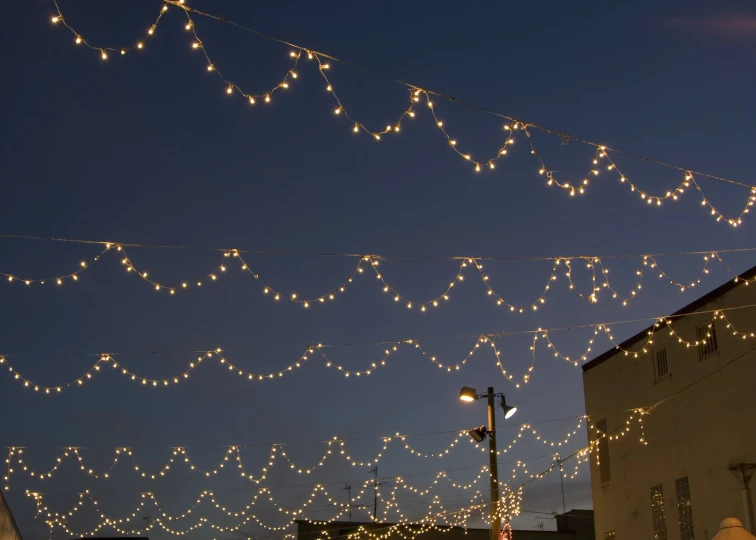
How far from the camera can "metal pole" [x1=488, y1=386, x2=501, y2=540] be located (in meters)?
11.8

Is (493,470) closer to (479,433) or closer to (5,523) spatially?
(479,433)

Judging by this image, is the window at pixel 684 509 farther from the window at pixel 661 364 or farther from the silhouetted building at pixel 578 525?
the silhouetted building at pixel 578 525

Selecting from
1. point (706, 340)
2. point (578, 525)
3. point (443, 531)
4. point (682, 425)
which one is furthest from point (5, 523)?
point (578, 525)

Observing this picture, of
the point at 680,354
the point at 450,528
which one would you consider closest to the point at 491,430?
the point at 680,354

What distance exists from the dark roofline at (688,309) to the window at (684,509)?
2.54 meters

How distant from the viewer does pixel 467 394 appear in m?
11.6

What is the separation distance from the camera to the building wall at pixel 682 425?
12.4 meters

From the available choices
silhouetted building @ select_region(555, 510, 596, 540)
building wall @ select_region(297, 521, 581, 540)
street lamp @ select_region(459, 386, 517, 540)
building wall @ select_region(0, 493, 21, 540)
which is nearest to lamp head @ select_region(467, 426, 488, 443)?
street lamp @ select_region(459, 386, 517, 540)

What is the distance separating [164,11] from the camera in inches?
242

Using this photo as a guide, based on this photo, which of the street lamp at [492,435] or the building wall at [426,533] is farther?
the building wall at [426,533]

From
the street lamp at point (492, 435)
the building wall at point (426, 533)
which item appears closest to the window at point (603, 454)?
the street lamp at point (492, 435)

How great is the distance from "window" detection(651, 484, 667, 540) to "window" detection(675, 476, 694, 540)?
1.70 ft

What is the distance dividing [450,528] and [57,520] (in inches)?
509

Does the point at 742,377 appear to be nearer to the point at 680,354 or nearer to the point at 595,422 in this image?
the point at 680,354
